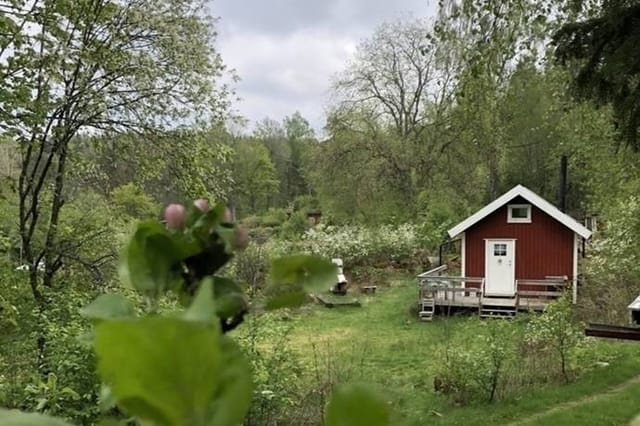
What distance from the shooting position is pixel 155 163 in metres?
7.62

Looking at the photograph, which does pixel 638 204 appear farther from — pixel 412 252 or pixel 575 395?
pixel 412 252

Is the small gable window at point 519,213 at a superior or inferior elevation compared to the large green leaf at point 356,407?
superior

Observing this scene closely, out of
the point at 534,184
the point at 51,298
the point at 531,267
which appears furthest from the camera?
the point at 534,184

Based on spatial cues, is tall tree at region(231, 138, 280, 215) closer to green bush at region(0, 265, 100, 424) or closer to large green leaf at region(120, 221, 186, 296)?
green bush at region(0, 265, 100, 424)

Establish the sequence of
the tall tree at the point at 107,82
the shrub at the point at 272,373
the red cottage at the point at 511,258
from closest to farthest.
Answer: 1. the shrub at the point at 272,373
2. the tall tree at the point at 107,82
3. the red cottage at the point at 511,258

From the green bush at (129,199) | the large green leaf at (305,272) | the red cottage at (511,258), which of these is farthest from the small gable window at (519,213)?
the large green leaf at (305,272)

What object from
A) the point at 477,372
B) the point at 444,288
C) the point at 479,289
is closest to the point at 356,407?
the point at 477,372

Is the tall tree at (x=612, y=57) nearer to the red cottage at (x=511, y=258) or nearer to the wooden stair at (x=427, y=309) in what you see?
the wooden stair at (x=427, y=309)

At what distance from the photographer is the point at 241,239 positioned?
1.62ft

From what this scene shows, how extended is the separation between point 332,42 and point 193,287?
27459 millimetres

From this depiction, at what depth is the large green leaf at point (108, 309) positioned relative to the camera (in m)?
0.43

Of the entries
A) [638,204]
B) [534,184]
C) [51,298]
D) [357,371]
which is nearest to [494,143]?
[534,184]

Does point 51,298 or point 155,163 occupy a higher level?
point 155,163

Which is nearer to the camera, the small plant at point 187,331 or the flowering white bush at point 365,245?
the small plant at point 187,331
